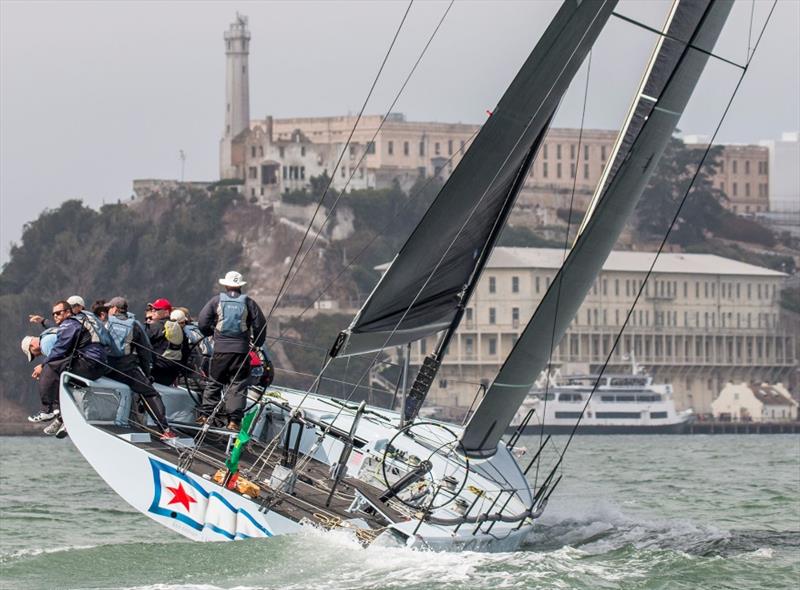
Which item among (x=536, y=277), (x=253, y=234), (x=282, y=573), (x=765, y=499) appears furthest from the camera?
(x=253, y=234)

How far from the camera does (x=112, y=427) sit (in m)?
11.3

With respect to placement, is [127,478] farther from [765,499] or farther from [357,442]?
[765,499]

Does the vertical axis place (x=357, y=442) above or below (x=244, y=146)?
below

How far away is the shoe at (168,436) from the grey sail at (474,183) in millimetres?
1161

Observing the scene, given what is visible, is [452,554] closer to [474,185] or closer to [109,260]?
[474,185]

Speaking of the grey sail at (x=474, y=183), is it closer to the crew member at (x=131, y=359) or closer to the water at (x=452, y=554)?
the crew member at (x=131, y=359)

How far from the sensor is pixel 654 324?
277 ft

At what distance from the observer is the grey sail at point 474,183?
1148 cm

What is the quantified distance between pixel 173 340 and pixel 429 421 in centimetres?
186

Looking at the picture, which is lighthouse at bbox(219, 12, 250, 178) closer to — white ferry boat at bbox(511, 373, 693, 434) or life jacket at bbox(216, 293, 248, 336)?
white ferry boat at bbox(511, 373, 693, 434)

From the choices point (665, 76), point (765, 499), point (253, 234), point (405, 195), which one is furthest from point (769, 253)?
point (665, 76)

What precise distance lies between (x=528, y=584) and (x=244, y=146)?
312 feet

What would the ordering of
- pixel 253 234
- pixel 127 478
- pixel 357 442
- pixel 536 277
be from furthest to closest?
1. pixel 253 234
2. pixel 536 277
3. pixel 357 442
4. pixel 127 478

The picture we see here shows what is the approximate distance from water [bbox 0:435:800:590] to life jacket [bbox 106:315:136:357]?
4.20ft
